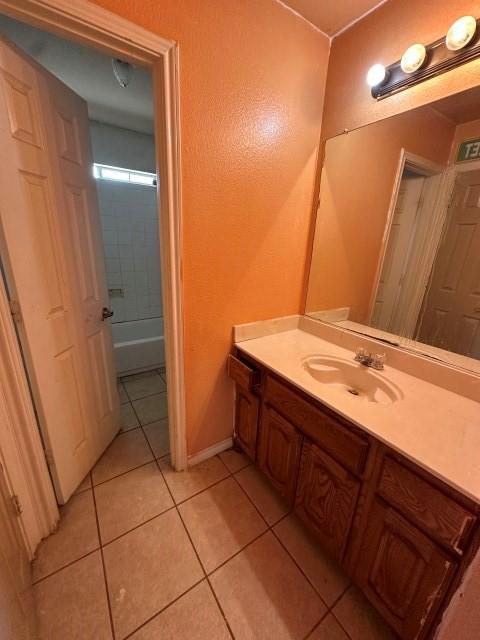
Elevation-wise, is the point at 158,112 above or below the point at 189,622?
above

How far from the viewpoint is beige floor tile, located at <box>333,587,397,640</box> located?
93 centimetres

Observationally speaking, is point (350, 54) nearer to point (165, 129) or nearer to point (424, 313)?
point (165, 129)

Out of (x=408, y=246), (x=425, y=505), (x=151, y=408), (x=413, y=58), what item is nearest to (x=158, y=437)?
(x=151, y=408)

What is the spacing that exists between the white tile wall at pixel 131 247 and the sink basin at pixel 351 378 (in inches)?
86.1

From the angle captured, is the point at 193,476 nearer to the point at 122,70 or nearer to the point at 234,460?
the point at 234,460

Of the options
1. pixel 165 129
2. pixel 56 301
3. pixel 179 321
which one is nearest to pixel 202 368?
pixel 179 321

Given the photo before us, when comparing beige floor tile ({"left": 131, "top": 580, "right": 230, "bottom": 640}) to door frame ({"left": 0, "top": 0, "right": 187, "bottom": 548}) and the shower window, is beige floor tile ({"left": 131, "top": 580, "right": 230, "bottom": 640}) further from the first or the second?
the shower window

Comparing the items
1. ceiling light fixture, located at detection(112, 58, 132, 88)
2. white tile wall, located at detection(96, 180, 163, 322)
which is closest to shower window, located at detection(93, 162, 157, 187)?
white tile wall, located at detection(96, 180, 163, 322)

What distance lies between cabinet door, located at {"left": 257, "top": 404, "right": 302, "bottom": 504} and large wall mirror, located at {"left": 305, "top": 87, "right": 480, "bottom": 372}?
2.16 feet

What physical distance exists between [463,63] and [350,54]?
546 mm

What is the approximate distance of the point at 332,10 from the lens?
1151 mm

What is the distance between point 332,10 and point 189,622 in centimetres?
256

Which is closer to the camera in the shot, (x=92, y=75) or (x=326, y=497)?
(x=326, y=497)

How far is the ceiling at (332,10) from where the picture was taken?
1.11 metres
